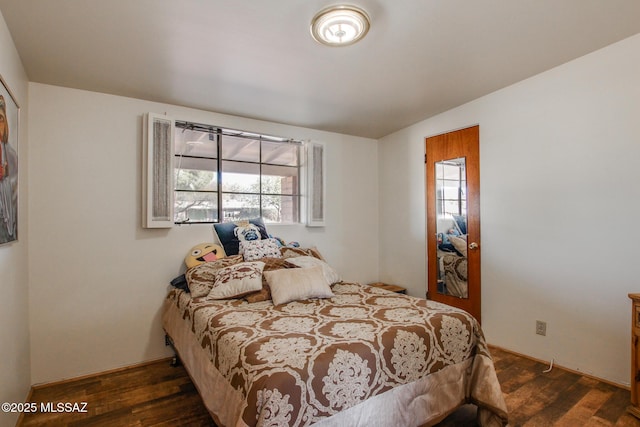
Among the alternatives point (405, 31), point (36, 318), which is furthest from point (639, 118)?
point (36, 318)

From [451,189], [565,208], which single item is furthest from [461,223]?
[565,208]

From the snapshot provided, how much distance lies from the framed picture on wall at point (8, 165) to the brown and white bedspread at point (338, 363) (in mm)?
1142

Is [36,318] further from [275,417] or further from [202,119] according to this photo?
[275,417]

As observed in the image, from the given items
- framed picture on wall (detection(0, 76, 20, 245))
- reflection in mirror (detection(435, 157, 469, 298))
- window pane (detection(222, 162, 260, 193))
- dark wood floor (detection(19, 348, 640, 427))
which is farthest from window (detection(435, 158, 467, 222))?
framed picture on wall (detection(0, 76, 20, 245))

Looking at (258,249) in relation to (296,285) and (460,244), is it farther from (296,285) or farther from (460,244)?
(460,244)

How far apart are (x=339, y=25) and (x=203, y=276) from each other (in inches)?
81.2

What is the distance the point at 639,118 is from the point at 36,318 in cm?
465

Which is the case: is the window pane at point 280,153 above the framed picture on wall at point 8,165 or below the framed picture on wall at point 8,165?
above

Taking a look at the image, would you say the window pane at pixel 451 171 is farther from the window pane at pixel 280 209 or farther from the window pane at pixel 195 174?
the window pane at pixel 195 174

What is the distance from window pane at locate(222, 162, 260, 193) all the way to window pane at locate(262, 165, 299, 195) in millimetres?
100

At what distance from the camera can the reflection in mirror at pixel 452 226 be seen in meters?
3.24

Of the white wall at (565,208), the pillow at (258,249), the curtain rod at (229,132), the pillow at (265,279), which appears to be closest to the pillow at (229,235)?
the pillow at (258,249)

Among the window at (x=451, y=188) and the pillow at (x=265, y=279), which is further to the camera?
the window at (x=451, y=188)

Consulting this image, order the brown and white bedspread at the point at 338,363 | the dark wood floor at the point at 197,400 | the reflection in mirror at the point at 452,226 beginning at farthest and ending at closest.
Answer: the reflection in mirror at the point at 452,226
the dark wood floor at the point at 197,400
the brown and white bedspread at the point at 338,363
